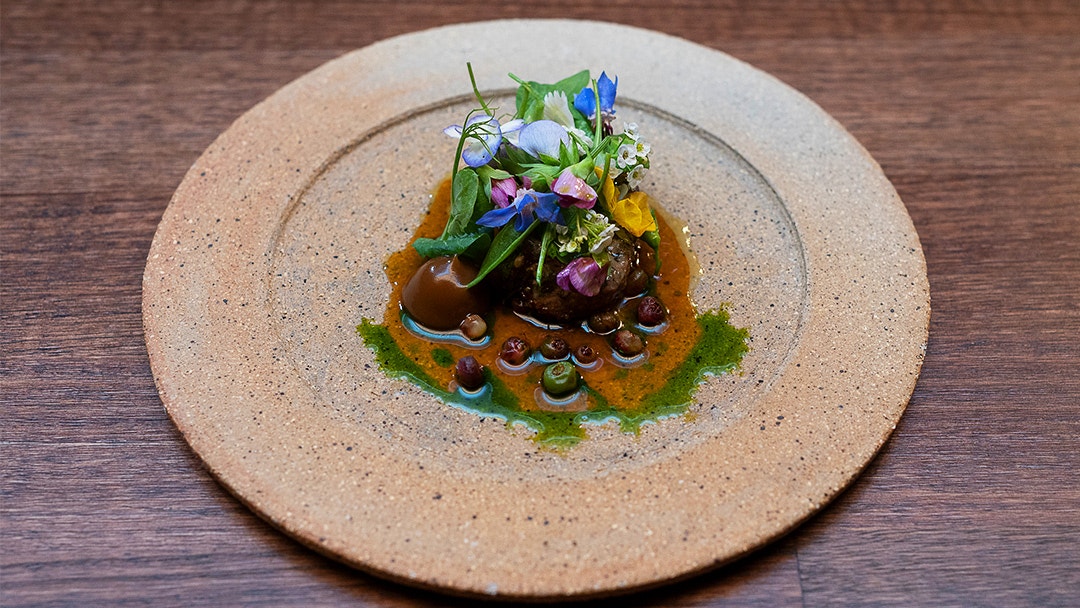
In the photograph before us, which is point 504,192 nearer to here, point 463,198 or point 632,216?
point 463,198

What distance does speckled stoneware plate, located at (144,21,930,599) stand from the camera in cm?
167

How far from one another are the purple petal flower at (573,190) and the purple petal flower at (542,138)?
0.29 ft

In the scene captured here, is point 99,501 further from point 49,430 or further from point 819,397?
point 819,397

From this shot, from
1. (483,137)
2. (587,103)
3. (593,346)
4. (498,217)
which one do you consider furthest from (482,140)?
(593,346)

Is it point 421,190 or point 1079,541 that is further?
point 421,190

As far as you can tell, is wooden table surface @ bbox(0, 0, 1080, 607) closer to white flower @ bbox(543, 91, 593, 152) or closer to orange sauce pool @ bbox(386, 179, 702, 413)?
orange sauce pool @ bbox(386, 179, 702, 413)

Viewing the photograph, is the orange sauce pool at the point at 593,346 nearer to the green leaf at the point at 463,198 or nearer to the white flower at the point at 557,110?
the green leaf at the point at 463,198

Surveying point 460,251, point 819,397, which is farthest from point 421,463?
point 819,397

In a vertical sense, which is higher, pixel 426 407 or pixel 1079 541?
pixel 1079 541

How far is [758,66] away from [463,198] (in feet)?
3.82

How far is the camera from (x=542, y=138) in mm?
1943

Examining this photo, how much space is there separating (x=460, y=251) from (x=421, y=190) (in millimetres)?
335

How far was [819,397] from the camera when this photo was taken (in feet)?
6.07

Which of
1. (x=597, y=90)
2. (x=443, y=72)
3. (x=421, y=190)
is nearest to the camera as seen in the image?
(x=597, y=90)
